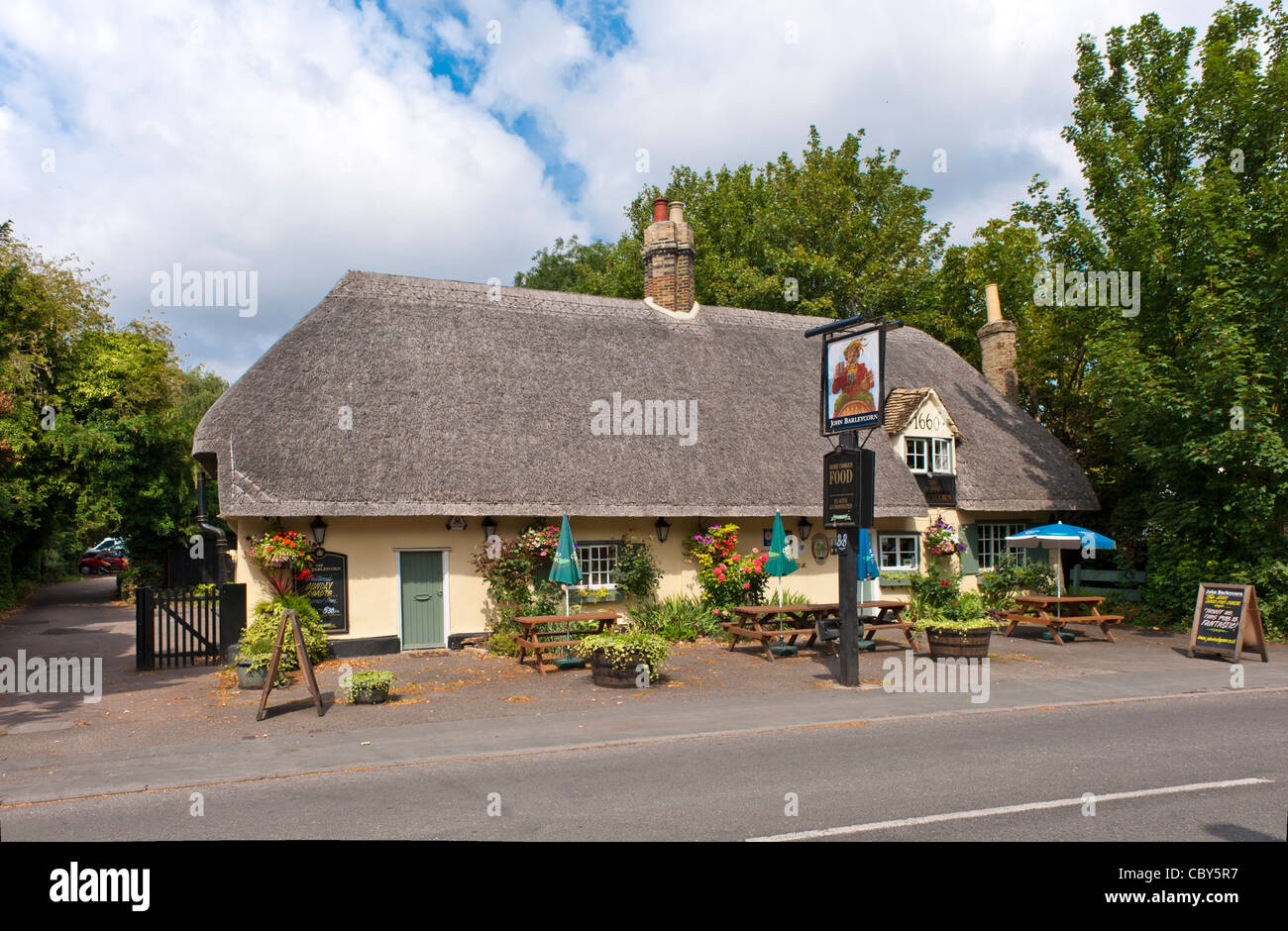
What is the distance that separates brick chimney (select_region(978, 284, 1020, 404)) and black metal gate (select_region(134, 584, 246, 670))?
2197cm

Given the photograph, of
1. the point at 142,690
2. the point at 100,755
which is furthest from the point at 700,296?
the point at 100,755

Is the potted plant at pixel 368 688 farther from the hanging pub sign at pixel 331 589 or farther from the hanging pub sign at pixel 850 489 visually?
the hanging pub sign at pixel 850 489

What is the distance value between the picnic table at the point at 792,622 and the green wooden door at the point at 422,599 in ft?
18.0

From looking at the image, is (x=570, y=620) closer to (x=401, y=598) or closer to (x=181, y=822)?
(x=401, y=598)

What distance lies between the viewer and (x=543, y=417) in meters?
18.1

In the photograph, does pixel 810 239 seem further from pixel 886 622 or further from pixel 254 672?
pixel 254 672

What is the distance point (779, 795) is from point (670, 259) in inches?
716

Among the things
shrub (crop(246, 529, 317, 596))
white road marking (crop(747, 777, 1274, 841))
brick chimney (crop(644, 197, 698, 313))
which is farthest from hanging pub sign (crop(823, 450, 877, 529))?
brick chimney (crop(644, 197, 698, 313))

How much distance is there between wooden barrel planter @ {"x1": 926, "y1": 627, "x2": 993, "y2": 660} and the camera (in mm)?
14086

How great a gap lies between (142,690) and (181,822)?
7.58 m

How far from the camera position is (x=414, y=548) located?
16.3m

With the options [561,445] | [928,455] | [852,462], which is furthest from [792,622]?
[928,455]

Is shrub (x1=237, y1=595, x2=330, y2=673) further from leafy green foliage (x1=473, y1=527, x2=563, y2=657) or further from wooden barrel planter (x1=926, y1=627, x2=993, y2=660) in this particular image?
wooden barrel planter (x1=926, y1=627, x2=993, y2=660)

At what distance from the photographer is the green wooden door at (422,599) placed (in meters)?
16.3
